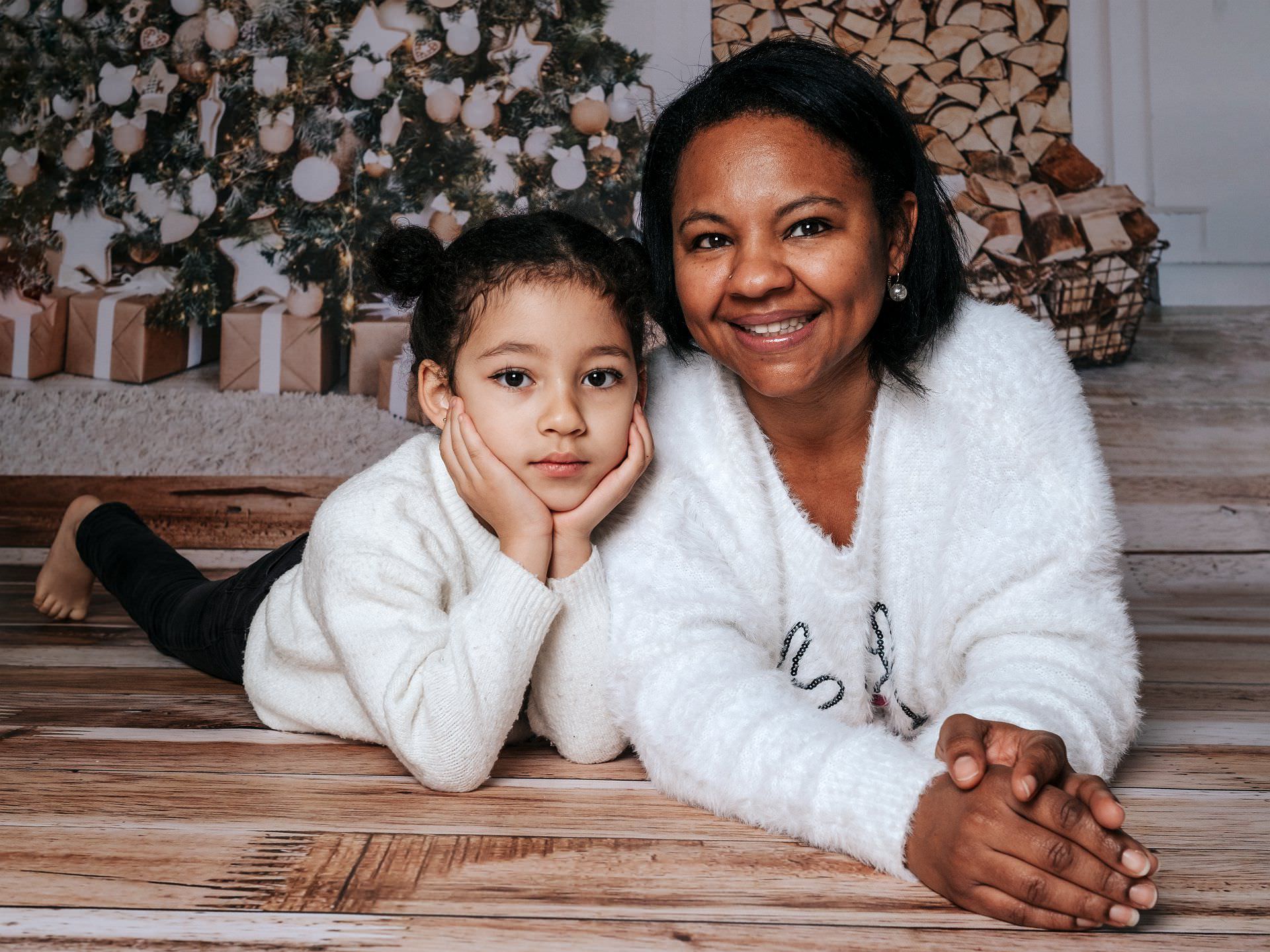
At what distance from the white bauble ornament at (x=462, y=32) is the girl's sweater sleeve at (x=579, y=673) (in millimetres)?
1748

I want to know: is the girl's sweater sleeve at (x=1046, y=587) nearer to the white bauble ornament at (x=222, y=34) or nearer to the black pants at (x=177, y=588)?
the black pants at (x=177, y=588)

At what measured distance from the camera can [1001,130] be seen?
2.74m

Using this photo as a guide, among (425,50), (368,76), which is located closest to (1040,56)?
(425,50)

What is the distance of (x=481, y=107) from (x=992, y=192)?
1193 mm

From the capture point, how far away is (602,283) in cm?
137

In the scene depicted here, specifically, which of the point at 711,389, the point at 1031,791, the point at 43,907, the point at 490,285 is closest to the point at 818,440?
the point at 711,389

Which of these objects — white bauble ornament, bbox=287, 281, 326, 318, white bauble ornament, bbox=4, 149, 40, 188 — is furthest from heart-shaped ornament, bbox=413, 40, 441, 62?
white bauble ornament, bbox=4, 149, 40, 188

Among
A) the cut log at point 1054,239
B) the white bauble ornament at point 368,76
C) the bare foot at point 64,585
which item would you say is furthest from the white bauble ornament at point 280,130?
the cut log at point 1054,239

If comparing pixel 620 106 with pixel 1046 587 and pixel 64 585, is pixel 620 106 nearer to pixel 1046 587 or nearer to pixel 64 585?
pixel 64 585

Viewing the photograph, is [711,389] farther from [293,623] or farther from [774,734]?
[293,623]

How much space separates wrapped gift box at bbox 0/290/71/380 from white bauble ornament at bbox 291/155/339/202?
2.20 feet

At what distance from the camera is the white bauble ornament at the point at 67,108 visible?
9.05 ft

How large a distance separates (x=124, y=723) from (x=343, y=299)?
139 cm

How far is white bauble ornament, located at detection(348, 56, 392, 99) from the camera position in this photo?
8.87 feet
